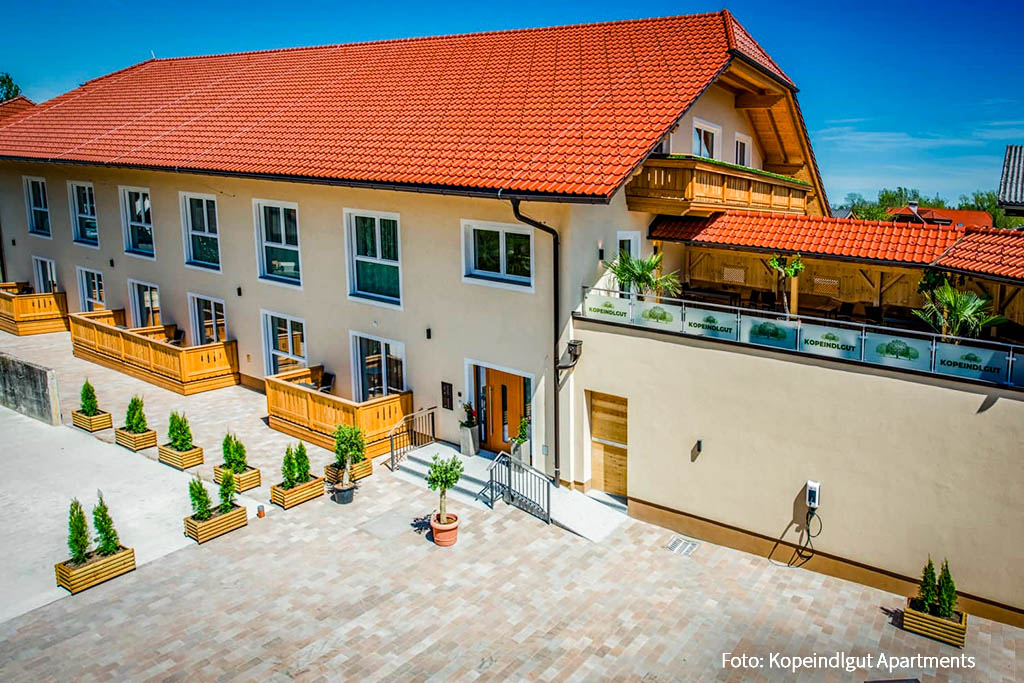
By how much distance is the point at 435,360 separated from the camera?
16.3 metres

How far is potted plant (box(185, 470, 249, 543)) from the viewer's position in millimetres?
12859

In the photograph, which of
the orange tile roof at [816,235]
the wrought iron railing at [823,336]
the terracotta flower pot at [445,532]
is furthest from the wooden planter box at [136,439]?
the orange tile roof at [816,235]

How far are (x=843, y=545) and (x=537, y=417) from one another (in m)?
5.72

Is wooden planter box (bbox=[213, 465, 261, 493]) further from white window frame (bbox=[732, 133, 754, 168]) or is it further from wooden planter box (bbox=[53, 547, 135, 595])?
white window frame (bbox=[732, 133, 754, 168])

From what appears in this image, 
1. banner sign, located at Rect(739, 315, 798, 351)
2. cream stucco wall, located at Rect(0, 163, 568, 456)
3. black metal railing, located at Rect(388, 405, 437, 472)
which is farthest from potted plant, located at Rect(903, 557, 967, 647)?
black metal railing, located at Rect(388, 405, 437, 472)

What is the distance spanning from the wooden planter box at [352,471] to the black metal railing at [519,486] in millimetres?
2596

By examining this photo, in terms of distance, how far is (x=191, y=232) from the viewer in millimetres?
21984

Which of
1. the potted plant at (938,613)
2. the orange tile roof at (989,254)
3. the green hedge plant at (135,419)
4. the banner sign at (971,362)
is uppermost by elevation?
the orange tile roof at (989,254)

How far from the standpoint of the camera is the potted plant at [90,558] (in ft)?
37.3

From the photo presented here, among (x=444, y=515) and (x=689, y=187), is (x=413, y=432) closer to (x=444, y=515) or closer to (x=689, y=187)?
(x=444, y=515)

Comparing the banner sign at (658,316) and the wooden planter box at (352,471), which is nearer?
the banner sign at (658,316)

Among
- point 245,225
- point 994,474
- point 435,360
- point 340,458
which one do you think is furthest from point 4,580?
point 994,474

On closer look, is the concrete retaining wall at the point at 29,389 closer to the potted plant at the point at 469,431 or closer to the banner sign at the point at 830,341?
the potted plant at the point at 469,431

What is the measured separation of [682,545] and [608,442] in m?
2.34
